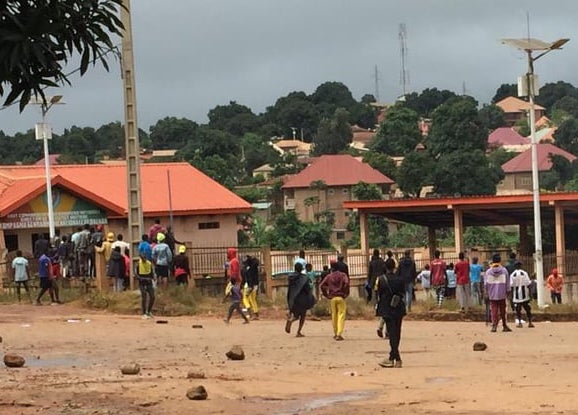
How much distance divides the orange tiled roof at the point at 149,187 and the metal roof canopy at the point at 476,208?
5958 millimetres

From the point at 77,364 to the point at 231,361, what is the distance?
7.85 feet

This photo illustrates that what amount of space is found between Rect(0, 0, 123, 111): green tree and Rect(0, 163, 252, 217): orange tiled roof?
3555 cm

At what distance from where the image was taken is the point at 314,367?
1783 cm

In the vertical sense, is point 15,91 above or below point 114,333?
above

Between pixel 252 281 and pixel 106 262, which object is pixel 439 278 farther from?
pixel 106 262

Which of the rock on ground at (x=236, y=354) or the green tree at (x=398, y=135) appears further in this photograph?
the green tree at (x=398, y=135)

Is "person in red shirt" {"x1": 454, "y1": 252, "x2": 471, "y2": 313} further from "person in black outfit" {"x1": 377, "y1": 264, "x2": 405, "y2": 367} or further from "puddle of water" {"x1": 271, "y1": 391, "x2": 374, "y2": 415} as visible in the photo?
"puddle of water" {"x1": 271, "y1": 391, "x2": 374, "y2": 415}

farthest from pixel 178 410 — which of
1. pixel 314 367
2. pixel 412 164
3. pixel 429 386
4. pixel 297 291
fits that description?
pixel 412 164

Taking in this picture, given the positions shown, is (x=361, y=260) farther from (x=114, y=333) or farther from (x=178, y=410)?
(x=178, y=410)

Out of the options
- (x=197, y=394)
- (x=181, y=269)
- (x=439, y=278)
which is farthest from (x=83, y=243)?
(x=197, y=394)

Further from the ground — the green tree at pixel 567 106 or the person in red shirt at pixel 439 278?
the green tree at pixel 567 106

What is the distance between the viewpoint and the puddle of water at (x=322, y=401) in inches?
521

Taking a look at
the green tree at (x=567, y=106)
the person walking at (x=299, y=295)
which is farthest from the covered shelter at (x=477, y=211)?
the green tree at (x=567, y=106)

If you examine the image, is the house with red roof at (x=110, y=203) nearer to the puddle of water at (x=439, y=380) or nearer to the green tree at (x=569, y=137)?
the puddle of water at (x=439, y=380)
